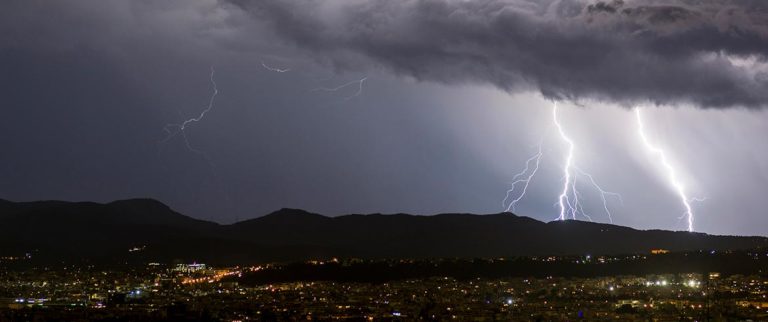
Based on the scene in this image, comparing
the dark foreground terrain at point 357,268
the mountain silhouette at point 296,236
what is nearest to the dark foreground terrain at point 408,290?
the dark foreground terrain at point 357,268

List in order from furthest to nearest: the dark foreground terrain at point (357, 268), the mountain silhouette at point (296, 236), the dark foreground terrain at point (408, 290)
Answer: the mountain silhouette at point (296, 236)
the dark foreground terrain at point (357, 268)
the dark foreground terrain at point (408, 290)

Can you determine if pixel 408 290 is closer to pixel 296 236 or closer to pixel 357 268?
pixel 357 268

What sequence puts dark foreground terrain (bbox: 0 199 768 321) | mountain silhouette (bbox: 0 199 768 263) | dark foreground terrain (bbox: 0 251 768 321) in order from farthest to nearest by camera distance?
mountain silhouette (bbox: 0 199 768 263)
dark foreground terrain (bbox: 0 199 768 321)
dark foreground terrain (bbox: 0 251 768 321)

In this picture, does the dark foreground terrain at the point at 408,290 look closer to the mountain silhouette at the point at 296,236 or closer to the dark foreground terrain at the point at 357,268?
the dark foreground terrain at the point at 357,268

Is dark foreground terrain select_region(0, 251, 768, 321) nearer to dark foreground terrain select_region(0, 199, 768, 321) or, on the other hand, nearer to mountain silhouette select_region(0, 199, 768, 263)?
dark foreground terrain select_region(0, 199, 768, 321)

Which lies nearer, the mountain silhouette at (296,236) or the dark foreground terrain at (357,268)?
the dark foreground terrain at (357,268)

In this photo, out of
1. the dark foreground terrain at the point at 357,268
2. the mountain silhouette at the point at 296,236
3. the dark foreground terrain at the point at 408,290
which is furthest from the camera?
the mountain silhouette at the point at 296,236

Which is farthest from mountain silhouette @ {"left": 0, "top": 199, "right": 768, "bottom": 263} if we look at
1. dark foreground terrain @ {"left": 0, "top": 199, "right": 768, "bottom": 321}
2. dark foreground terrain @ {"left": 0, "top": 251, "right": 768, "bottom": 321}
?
dark foreground terrain @ {"left": 0, "top": 251, "right": 768, "bottom": 321}

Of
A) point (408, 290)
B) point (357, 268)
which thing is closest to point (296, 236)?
point (357, 268)

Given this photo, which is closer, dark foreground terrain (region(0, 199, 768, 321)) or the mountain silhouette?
dark foreground terrain (region(0, 199, 768, 321))
